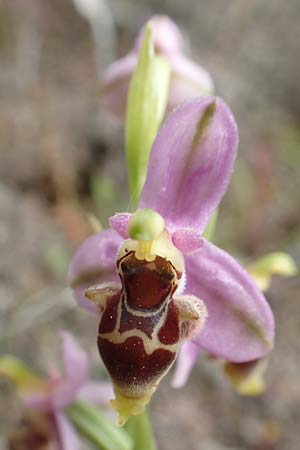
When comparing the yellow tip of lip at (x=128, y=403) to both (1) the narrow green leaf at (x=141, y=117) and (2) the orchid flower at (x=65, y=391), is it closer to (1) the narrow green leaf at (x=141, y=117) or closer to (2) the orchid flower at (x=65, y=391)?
(1) the narrow green leaf at (x=141, y=117)

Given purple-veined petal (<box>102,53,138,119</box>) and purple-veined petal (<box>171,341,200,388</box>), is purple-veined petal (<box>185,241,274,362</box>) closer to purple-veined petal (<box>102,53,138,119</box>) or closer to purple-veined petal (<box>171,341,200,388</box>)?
purple-veined petal (<box>171,341,200,388</box>)

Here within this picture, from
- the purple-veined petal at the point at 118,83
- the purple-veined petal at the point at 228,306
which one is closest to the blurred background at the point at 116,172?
the purple-veined petal at the point at 118,83

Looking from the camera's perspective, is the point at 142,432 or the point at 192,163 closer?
the point at 192,163

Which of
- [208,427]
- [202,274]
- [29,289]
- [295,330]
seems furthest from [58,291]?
[202,274]

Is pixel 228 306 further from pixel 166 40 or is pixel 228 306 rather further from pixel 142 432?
pixel 166 40

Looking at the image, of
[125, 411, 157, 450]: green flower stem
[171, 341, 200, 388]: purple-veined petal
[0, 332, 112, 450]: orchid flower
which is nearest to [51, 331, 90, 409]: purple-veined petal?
[0, 332, 112, 450]: orchid flower

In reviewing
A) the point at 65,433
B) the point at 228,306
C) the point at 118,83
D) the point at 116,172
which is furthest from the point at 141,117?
the point at 116,172

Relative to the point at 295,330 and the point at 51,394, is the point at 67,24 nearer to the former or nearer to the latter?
the point at 295,330
